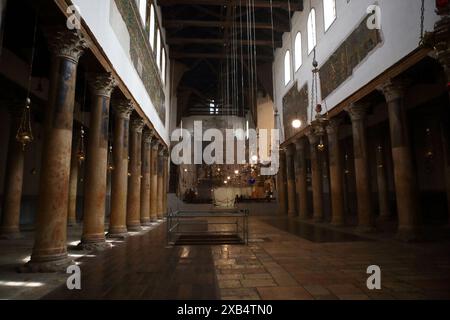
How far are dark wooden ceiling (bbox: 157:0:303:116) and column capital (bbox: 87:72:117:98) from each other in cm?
1075

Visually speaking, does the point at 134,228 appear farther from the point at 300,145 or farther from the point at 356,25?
the point at 356,25

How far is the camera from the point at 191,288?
4.46 metres

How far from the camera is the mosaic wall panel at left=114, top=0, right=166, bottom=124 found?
34.2 ft

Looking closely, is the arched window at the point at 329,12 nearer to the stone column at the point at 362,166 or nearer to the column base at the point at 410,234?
the stone column at the point at 362,166

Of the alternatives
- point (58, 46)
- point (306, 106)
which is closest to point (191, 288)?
point (58, 46)

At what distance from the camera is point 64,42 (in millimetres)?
6207

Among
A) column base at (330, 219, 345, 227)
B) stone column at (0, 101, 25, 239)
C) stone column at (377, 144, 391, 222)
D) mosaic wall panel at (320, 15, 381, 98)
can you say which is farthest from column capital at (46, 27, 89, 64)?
stone column at (377, 144, 391, 222)

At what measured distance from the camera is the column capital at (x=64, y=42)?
6.11m

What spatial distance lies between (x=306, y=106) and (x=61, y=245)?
13.9 metres

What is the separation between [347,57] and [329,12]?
344 cm

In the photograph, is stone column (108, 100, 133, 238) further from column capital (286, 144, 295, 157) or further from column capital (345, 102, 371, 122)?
column capital (286, 144, 295, 157)

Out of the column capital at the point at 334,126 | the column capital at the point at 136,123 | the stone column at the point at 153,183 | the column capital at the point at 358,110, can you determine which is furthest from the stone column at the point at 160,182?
the column capital at the point at 358,110

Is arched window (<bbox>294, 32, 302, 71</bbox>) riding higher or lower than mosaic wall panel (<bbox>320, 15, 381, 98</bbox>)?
higher

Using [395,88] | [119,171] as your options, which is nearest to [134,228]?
[119,171]
